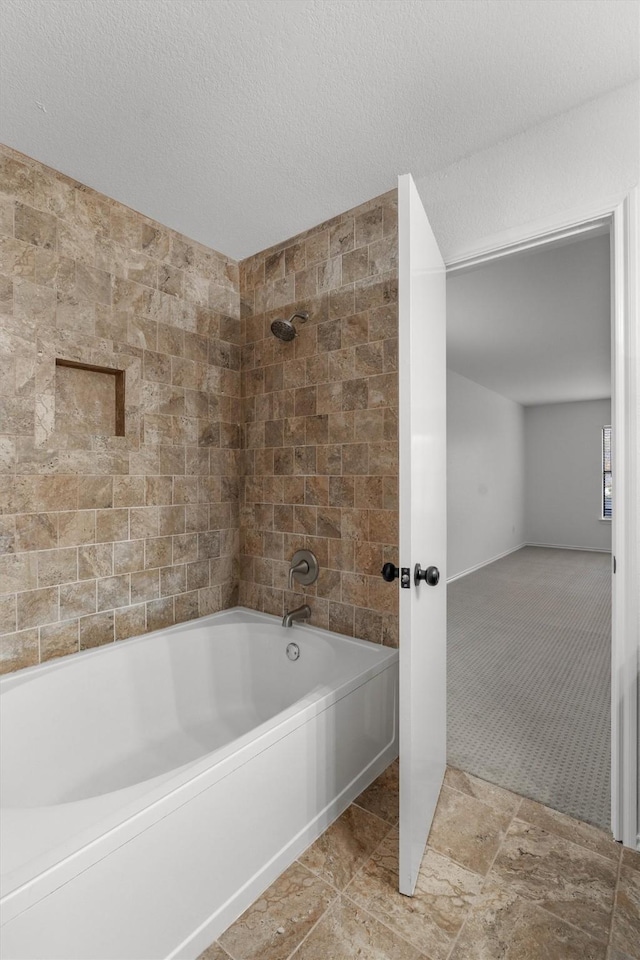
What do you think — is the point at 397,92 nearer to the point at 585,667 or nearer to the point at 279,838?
the point at 279,838

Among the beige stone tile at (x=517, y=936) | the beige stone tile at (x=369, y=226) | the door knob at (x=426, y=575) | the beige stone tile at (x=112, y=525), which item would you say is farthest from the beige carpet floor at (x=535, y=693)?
the beige stone tile at (x=369, y=226)

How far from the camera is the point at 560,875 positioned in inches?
57.7

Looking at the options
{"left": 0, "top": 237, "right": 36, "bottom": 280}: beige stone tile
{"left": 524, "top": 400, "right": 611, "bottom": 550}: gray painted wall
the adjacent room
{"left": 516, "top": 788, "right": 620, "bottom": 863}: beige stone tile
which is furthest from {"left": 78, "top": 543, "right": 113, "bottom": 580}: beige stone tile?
{"left": 524, "top": 400, "right": 611, "bottom": 550}: gray painted wall

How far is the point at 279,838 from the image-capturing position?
148 cm

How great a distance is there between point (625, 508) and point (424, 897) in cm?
136

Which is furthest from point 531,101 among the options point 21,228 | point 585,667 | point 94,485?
point 585,667

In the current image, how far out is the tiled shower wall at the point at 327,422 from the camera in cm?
213

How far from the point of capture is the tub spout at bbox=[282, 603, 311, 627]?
7.49ft

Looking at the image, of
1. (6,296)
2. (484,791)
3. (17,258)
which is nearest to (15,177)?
(17,258)

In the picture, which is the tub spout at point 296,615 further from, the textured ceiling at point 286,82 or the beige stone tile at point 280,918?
the textured ceiling at point 286,82

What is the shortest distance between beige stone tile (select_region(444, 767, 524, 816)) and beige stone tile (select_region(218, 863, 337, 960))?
2.34 ft

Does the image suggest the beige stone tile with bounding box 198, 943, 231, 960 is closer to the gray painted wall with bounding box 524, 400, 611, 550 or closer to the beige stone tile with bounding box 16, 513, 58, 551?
the beige stone tile with bounding box 16, 513, 58, 551

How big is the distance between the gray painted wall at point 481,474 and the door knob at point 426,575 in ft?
13.2

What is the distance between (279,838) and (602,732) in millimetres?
1658
